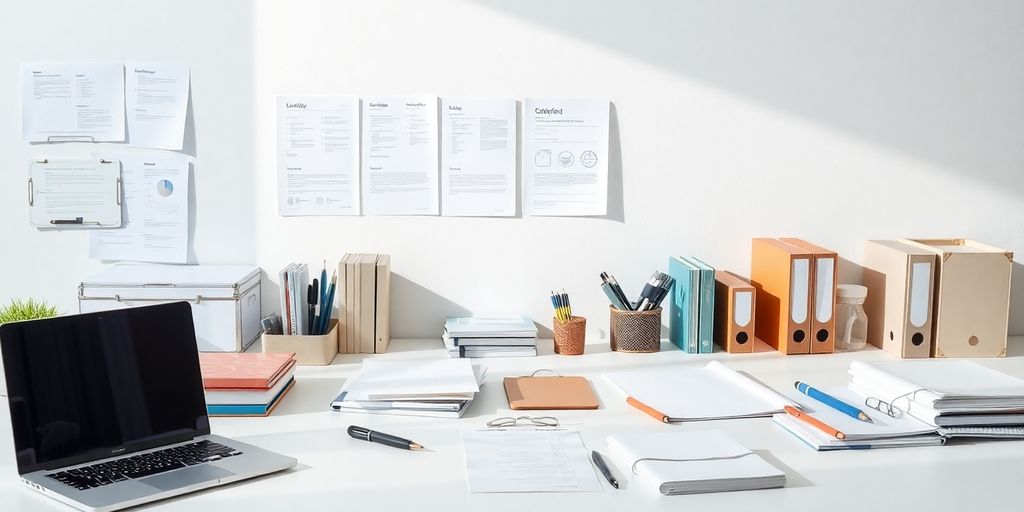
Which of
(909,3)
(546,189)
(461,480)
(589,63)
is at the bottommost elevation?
(461,480)

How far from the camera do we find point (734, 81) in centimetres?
214

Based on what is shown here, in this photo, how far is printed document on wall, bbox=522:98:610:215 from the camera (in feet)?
6.93

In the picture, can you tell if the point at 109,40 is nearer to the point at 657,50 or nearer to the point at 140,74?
the point at 140,74

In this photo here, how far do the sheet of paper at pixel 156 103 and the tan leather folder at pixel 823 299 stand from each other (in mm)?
1423

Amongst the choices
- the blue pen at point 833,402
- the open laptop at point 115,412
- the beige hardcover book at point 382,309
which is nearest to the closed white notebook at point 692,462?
the blue pen at point 833,402

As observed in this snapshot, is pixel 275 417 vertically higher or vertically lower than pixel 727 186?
lower

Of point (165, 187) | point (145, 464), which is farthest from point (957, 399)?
point (165, 187)

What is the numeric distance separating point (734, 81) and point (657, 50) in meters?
0.19

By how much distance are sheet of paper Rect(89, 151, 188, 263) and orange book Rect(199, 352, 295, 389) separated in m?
0.48

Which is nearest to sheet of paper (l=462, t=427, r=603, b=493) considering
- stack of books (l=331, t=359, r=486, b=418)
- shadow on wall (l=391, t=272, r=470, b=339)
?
stack of books (l=331, t=359, r=486, b=418)

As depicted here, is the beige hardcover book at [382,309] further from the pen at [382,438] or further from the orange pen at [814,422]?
the orange pen at [814,422]

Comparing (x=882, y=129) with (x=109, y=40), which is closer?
(x=109, y=40)

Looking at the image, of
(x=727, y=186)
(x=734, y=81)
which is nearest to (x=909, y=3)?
(x=734, y=81)

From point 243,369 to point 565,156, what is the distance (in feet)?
2.92
